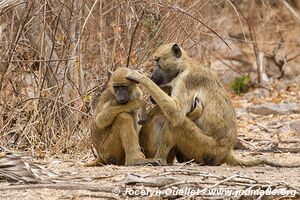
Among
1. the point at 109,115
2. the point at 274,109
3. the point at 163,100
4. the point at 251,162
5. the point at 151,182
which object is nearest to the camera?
the point at 151,182

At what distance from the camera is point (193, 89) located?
334 inches

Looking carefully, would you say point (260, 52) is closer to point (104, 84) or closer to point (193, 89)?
point (104, 84)

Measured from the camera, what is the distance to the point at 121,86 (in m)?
8.33

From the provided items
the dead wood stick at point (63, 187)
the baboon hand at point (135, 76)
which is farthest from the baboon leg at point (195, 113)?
the dead wood stick at point (63, 187)

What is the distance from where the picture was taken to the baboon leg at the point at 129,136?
8.31 meters

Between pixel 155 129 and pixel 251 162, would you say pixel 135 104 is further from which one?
pixel 251 162

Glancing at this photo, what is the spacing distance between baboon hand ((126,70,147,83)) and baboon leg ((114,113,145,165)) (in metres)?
0.39

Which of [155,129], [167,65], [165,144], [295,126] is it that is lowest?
[295,126]

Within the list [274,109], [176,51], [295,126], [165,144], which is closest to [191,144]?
[165,144]

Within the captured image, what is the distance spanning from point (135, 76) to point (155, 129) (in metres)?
0.67

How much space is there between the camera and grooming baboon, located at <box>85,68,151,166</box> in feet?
27.3

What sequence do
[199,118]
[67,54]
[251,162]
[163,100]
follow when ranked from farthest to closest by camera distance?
1. [67,54]
2. [251,162]
3. [199,118]
4. [163,100]

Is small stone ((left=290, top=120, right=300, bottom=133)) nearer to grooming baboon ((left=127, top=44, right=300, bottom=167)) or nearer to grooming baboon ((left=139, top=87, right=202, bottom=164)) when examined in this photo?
grooming baboon ((left=127, top=44, right=300, bottom=167))

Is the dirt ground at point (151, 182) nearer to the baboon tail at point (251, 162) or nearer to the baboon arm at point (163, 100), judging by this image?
the baboon tail at point (251, 162)
